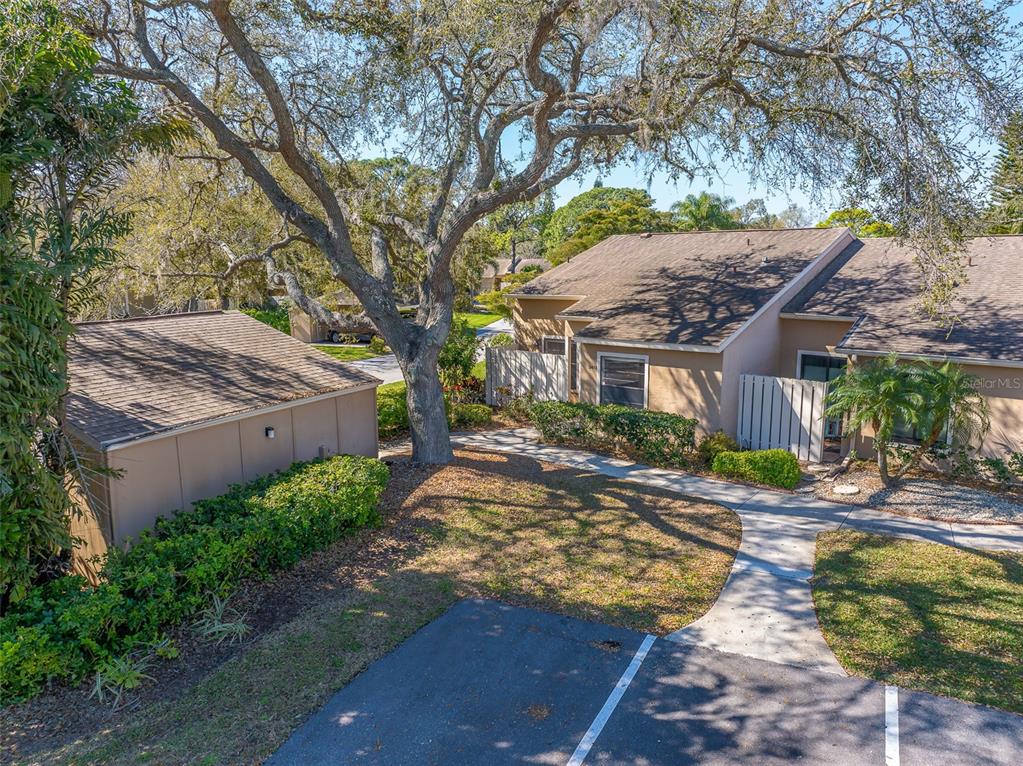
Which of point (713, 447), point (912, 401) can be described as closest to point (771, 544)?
point (912, 401)

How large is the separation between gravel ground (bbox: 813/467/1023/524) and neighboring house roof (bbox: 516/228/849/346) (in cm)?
395

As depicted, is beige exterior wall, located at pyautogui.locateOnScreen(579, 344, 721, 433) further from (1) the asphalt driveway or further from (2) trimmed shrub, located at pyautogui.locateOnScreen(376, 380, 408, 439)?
(1) the asphalt driveway

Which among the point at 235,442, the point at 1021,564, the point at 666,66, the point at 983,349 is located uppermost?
the point at 666,66

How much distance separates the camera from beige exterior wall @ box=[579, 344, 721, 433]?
15109mm

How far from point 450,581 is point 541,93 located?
9620mm

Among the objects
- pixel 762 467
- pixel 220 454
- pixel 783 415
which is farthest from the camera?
pixel 783 415

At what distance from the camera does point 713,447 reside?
1447 centimetres

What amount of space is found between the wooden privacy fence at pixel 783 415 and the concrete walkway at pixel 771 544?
7.42 ft

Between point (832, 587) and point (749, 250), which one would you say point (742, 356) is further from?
point (832, 587)

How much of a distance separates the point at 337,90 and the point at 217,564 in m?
11.0

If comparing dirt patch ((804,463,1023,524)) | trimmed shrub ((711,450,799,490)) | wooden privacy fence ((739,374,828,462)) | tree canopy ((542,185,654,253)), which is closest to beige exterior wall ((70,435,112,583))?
trimmed shrub ((711,450,799,490))

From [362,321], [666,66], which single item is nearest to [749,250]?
[666,66]

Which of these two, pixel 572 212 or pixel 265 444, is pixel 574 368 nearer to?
pixel 265 444

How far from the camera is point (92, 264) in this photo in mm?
7508
